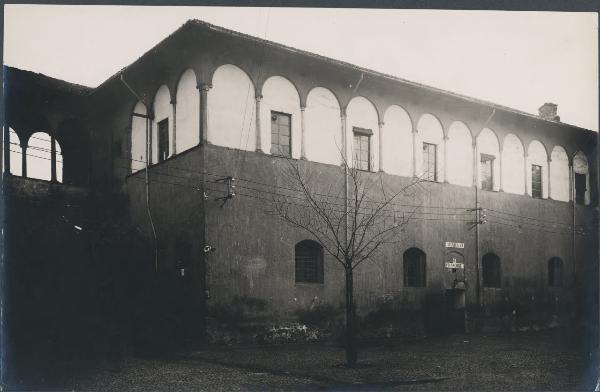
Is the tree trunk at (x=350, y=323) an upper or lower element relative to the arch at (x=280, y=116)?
lower

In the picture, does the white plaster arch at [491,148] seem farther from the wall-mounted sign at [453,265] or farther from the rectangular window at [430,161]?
the wall-mounted sign at [453,265]

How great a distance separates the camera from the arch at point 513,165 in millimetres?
24828

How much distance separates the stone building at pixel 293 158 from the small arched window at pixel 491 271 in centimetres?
6

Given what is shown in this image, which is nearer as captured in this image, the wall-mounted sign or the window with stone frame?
the wall-mounted sign

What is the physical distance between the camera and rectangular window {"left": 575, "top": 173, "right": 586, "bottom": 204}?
26.2m

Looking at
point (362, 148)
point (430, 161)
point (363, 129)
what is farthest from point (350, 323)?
point (430, 161)

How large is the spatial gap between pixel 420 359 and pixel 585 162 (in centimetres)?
1446

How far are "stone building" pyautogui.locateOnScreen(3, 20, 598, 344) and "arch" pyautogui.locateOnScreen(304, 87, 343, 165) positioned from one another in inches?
2.0

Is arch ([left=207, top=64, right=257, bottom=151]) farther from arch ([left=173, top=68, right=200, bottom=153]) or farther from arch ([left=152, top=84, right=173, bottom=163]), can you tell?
arch ([left=152, top=84, right=173, bottom=163])

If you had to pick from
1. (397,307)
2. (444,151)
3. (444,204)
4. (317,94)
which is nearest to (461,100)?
(444,151)

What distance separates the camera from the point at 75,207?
20.2 metres

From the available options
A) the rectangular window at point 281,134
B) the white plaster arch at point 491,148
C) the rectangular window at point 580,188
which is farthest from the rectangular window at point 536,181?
the rectangular window at point 281,134

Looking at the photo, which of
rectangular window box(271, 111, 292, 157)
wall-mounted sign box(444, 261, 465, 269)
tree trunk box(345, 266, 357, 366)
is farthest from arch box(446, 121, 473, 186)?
tree trunk box(345, 266, 357, 366)

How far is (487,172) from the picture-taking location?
24.6 meters
